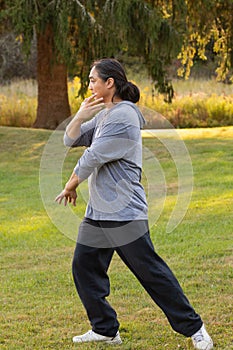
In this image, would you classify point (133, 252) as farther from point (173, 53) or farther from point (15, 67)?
point (15, 67)

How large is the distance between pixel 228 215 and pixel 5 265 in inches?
113

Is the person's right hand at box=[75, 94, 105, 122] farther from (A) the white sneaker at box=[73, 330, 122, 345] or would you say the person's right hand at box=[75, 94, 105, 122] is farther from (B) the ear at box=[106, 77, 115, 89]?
(A) the white sneaker at box=[73, 330, 122, 345]

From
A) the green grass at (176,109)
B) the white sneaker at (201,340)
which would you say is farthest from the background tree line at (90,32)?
the white sneaker at (201,340)

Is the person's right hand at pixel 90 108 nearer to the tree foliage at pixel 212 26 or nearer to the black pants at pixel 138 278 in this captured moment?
the black pants at pixel 138 278

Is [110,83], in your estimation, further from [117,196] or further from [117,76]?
[117,196]

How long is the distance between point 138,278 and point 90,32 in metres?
10.3

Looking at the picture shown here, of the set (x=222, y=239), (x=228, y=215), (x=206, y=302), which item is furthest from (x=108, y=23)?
(x=206, y=302)

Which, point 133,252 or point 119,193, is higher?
point 119,193

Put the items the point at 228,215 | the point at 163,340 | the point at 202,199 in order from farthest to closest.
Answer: the point at 202,199
the point at 228,215
the point at 163,340

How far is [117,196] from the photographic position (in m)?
4.20

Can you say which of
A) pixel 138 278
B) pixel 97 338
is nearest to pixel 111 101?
pixel 138 278

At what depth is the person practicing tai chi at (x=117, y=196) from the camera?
4176mm

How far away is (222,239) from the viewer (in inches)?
295

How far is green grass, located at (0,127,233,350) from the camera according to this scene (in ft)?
15.8
